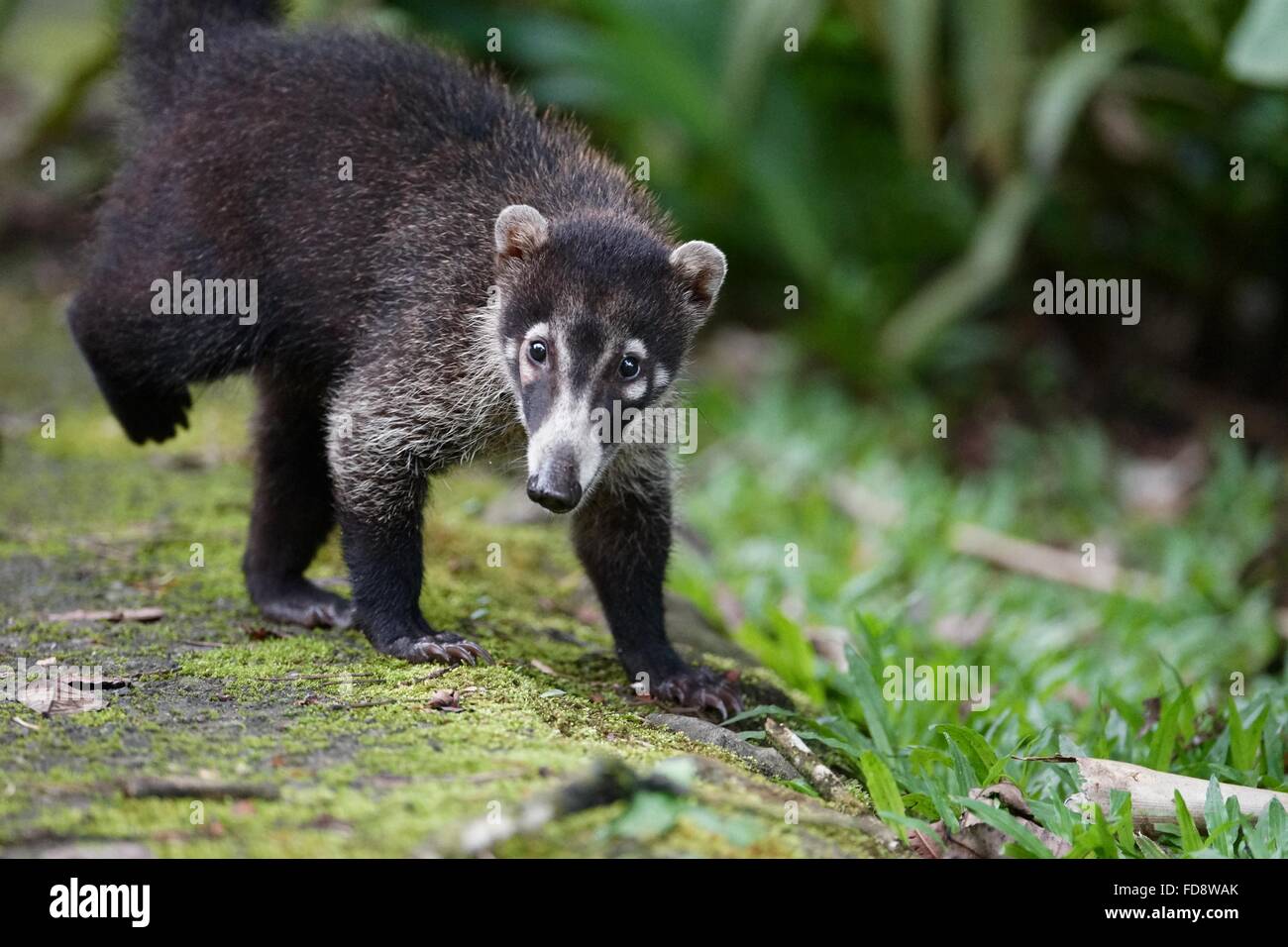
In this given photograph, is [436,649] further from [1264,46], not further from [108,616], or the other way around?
[1264,46]

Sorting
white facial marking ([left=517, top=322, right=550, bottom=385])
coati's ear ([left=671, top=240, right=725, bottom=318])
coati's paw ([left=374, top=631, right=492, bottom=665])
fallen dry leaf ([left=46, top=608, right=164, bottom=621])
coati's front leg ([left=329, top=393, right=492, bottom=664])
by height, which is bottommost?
coati's paw ([left=374, top=631, right=492, bottom=665])

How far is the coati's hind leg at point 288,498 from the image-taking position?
5.53 meters

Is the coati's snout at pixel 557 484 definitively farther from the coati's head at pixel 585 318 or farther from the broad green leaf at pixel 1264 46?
the broad green leaf at pixel 1264 46

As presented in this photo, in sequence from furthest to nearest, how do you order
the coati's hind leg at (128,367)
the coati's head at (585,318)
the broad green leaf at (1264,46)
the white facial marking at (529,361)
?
the broad green leaf at (1264,46)
the coati's hind leg at (128,367)
the white facial marking at (529,361)
the coati's head at (585,318)

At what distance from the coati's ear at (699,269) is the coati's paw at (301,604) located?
1.71m

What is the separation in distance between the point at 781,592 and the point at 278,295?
9.31ft

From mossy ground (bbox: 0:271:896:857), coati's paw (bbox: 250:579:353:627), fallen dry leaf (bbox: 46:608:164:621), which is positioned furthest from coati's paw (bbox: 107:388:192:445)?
fallen dry leaf (bbox: 46:608:164:621)

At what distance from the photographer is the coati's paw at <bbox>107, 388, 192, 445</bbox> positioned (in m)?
5.73

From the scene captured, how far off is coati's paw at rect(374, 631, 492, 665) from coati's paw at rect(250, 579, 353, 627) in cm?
57

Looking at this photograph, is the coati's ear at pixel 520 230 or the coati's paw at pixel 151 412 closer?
the coati's ear at pixel 520 230

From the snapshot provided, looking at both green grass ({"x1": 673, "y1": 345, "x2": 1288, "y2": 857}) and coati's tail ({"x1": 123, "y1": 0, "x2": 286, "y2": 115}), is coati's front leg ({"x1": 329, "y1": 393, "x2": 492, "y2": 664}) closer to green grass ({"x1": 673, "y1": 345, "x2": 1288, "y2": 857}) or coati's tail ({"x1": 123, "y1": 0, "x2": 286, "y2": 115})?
green grass ({"x1": 673, "y1": 345, "x2": 1288, "y2": 857})

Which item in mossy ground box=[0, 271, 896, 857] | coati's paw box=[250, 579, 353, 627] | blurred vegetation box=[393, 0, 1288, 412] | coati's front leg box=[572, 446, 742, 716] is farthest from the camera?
blurred vegetation box=[393, 0, 1288, 412]

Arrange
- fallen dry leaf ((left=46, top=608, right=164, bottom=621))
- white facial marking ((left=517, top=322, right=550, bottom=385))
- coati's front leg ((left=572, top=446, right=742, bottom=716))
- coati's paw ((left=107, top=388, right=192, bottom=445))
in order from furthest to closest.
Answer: coati's paw ((left=107, top=388, right=192, bottom=445))
coati's front leg ((left=572, top=446, right=742, bottom=716))
fallen dry leaf ((left=46, top=608, right=164, bottom=621))
white facial marking ((left=517, top=322, right=550, bottom=385))

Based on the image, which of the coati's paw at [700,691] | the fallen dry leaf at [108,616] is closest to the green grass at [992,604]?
the coati's paw at [700,691]
